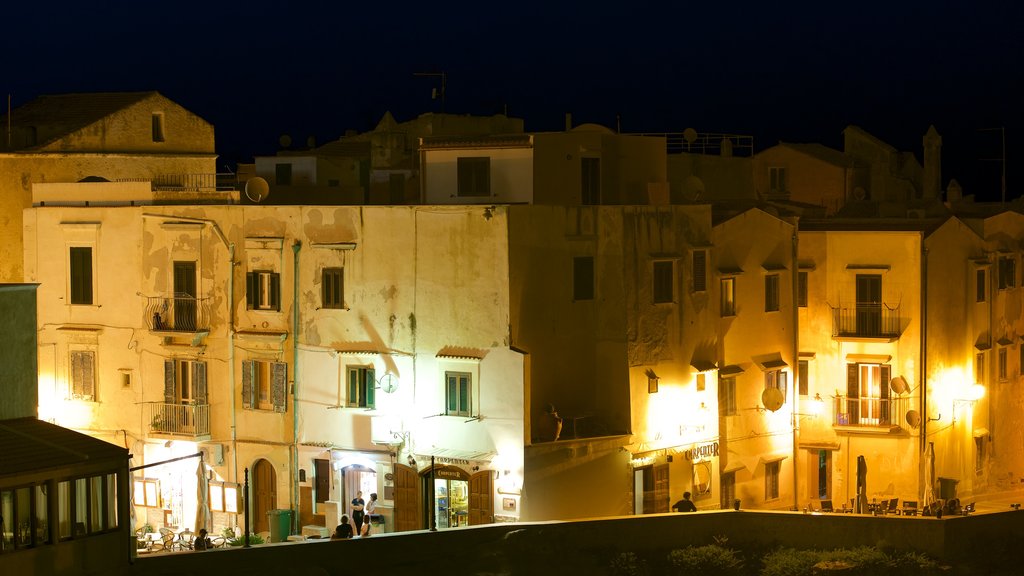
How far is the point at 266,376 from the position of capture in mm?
36906

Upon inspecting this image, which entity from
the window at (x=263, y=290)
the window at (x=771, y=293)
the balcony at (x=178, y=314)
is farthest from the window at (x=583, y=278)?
the balcony at (x=178, y=314)

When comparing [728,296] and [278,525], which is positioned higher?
[728,296]

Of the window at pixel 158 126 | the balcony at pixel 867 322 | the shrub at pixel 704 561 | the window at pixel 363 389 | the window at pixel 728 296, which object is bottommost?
the shrub at pixel 704 561

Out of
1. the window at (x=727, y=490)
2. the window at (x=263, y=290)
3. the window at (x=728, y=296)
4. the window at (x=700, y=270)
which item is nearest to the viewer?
the window at (x=263, y=290)

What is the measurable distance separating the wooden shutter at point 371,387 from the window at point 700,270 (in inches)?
Answer: 313

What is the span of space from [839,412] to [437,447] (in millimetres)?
12354

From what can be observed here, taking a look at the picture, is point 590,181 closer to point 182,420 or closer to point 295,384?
point 295,384

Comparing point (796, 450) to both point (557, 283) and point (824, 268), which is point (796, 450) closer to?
point (824, 268)

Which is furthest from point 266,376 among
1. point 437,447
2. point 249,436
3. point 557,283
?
point 557,283

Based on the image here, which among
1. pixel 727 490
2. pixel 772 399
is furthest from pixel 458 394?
pixel 772 399

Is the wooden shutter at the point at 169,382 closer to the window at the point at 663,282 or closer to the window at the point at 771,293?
the window at the point at 663,282

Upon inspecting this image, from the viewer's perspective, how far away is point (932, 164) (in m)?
58.6

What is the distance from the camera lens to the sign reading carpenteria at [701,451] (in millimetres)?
37781

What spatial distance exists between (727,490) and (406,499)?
8478mm
